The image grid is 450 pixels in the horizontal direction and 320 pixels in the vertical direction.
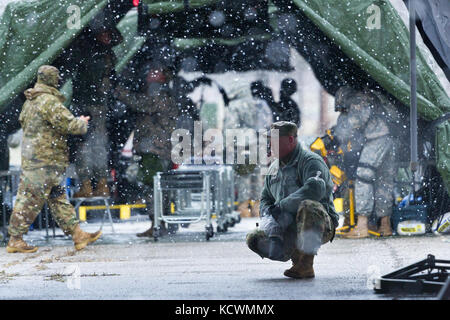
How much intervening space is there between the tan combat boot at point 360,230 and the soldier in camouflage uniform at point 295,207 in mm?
3721

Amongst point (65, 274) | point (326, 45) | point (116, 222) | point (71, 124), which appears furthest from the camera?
point (116, 222)

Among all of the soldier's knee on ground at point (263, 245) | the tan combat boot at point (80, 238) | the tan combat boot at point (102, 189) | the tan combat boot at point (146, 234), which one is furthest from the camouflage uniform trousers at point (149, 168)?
the soldier's knee on ground at point (263, 245)

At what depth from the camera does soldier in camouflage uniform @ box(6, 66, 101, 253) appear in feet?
27.9

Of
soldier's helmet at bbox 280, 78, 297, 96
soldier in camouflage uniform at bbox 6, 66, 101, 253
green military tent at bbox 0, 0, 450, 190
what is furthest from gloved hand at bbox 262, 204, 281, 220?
soldier's helmet at bbox 280, 78, 297, 96

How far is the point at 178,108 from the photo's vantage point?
1062 centimetres

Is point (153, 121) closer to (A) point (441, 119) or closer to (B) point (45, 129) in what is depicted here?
(B) point (45, 129)

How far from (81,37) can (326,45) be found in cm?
283

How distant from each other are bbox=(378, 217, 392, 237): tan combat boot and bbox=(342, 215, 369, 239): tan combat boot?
0.64ft

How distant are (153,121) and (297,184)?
4.90 m

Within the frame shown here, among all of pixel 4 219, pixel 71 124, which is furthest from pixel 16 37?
pixel 4 219

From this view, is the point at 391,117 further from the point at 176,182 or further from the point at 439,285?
the point at 439,285

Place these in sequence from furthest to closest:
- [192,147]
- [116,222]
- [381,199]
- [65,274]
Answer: [116,222] → [192,147] → [381,199] → [65,274]

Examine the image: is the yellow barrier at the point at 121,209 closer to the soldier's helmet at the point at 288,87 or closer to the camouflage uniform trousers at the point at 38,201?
the soldier's helmet at the point at 288,87

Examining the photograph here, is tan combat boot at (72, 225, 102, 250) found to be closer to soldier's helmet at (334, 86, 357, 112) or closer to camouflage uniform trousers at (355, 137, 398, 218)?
camouflage uniform trousers at (355, 137, 398, 218)
